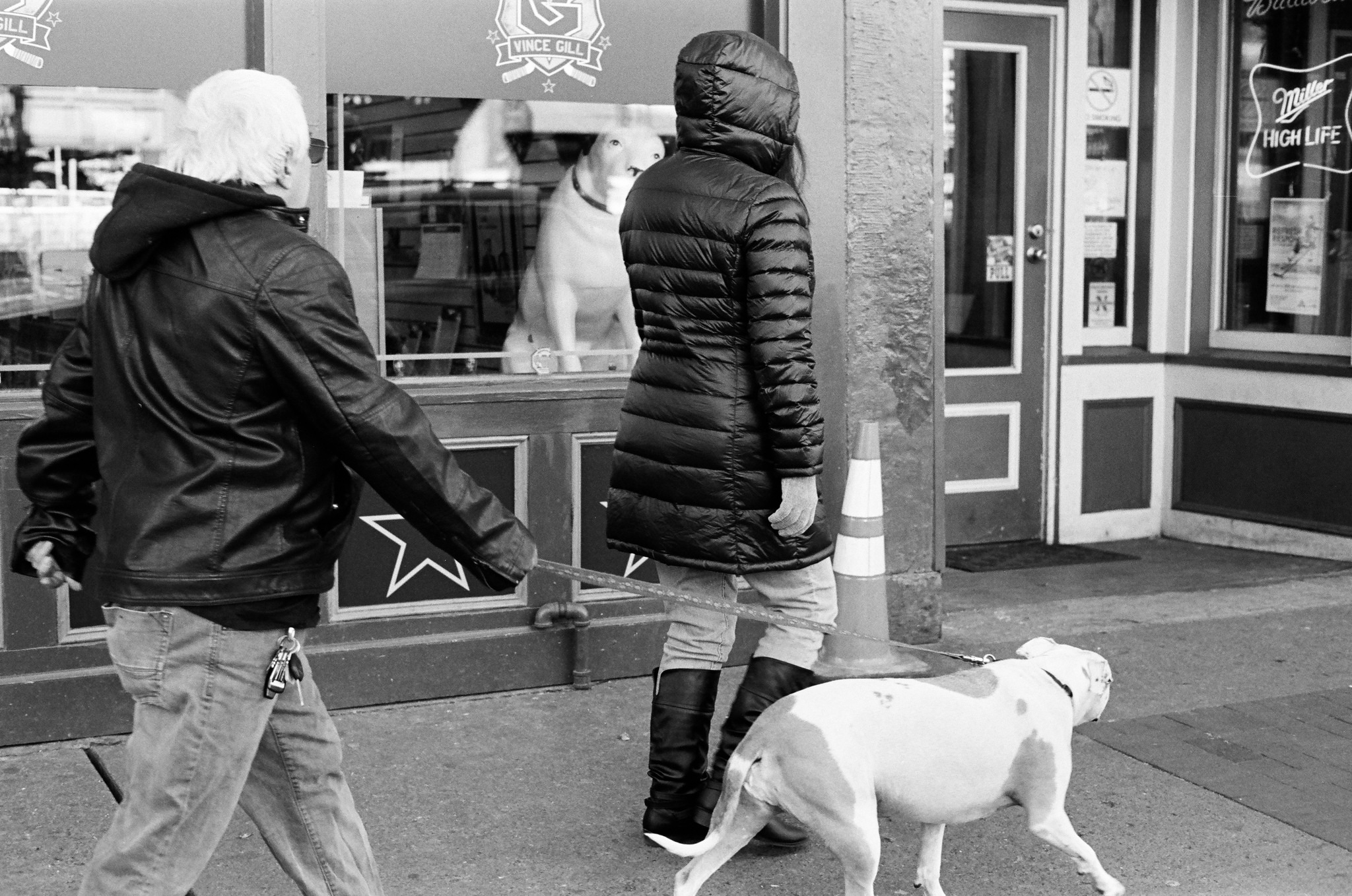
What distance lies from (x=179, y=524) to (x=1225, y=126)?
6.74m

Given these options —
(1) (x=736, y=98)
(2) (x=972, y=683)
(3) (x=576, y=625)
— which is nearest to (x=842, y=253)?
(3) (x=576, y=625)

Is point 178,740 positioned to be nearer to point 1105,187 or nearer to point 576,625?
point 576,625

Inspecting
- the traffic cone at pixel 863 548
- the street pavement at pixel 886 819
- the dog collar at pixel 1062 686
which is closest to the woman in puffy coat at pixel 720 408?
the street pavement at pixel 886 819

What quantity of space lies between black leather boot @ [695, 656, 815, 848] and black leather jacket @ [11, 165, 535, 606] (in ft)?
4.39

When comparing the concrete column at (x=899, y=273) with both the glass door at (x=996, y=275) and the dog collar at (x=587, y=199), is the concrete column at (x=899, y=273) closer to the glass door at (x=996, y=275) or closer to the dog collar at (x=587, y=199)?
the dog collar at (x=587, y=199)

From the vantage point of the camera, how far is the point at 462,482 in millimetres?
2990

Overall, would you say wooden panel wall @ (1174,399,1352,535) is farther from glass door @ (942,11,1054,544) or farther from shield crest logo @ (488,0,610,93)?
shield crest logo @ (488,0,610,93)

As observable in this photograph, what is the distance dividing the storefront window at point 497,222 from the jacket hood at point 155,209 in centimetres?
252

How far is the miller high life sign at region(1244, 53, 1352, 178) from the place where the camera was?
7793 mm

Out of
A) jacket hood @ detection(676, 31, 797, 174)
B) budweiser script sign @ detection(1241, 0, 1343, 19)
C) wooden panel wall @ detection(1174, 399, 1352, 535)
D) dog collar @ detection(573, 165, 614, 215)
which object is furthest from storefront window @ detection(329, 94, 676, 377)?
budweiser script sign @ detection(1241, 0, 1343, 19)

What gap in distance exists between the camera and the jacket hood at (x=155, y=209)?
111 inches

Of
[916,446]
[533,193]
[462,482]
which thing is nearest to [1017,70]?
[916,446]

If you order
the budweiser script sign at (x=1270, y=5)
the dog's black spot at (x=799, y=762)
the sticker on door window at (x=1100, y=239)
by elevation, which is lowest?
the dog's black spot at (x=799, y=762)

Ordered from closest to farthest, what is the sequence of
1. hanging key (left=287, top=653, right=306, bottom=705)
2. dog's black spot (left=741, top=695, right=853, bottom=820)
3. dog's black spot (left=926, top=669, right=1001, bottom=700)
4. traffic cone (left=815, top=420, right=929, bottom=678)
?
1. hanging key (left=287, top=653, right=306, bottom=705)
2. dog's black spot (left=741, top=695, right=853, bottom=820)
3. dog's black spot (left=926, top=669, right=1001, bottom=700)
4. traffic cone (left=815, top=420, right=929, bottom=678)
